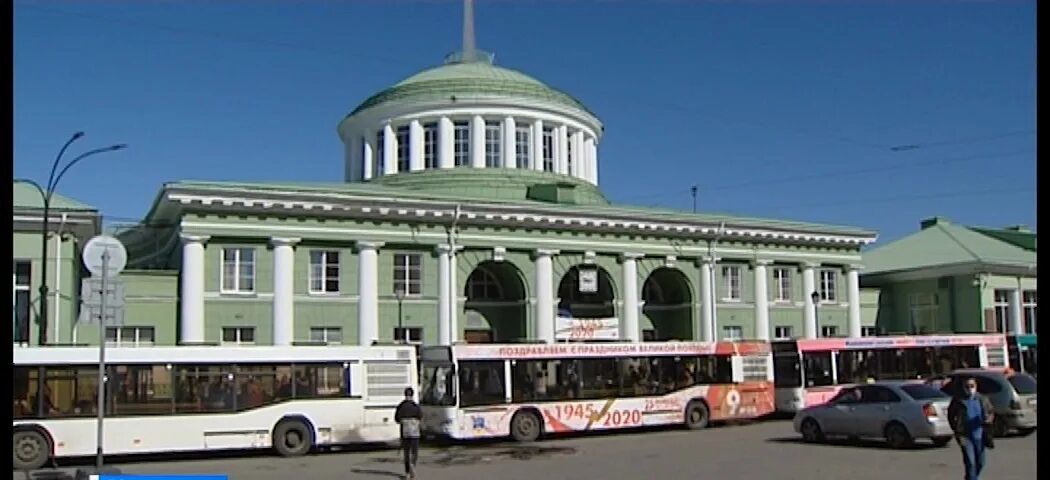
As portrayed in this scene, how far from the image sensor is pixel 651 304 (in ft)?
164

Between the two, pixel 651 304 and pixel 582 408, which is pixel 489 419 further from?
pixel 651 304

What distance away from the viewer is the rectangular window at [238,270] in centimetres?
3816

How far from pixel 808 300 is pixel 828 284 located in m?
1.75

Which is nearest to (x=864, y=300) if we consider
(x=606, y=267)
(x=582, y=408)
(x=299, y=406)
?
(x=606, y=267)

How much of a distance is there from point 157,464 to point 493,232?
21.7 m

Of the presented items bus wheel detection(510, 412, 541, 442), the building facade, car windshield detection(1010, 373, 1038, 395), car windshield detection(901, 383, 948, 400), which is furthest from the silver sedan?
Answer: bus wheel detection(510, 412, 541, 442)

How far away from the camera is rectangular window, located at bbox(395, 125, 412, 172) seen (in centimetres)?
5156

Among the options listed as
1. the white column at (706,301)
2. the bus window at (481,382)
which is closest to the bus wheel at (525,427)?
the bus window at (481,382)

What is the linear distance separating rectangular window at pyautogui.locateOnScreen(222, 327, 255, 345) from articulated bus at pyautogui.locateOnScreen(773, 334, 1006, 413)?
18.1 m

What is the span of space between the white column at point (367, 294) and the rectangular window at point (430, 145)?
11554 millimetres

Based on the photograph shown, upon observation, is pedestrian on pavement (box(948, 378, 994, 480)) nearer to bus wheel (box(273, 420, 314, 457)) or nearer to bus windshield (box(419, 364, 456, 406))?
bus windshield (box(419, 364, 456, 406))

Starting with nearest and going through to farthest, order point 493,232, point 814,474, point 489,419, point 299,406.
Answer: point 814,474 → point 299,406 → point 489,419 → point 493,232

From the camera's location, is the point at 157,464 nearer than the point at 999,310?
Yes

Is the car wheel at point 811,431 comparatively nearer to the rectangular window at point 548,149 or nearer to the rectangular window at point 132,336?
the rectangular window at point 132,336
